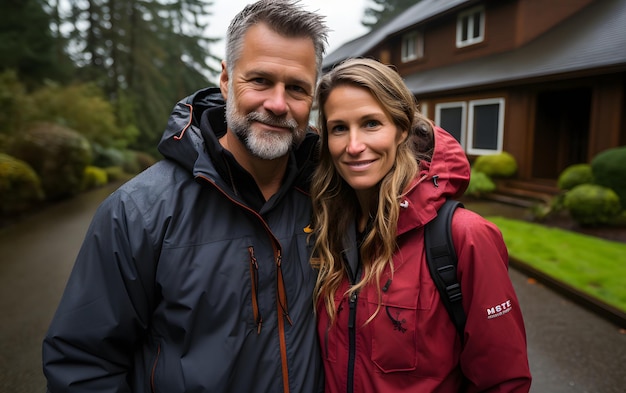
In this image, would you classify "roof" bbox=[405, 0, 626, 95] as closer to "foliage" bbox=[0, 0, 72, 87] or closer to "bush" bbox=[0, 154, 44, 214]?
"bush" bbox=[0, 154, 44, 214]

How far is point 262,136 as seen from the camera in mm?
1914

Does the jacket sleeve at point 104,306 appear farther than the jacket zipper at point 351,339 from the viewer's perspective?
No

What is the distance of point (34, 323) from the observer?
5.03 metres

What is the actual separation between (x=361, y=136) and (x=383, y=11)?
154 feet

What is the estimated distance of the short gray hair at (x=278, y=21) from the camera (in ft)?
6.14

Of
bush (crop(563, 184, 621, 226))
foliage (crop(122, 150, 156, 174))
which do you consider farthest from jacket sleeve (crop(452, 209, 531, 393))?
foliage (crop(122, 150, 156, 174))

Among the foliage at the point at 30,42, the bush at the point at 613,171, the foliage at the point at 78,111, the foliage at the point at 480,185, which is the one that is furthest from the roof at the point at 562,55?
the foliage at the point at 30,42

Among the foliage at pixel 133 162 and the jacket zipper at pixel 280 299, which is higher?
the jacket zipper at pixel 280 299

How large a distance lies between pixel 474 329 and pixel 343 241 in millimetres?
657

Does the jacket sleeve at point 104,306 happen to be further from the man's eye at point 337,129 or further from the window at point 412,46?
the window at point 412,46

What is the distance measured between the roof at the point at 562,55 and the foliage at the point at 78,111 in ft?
44.3

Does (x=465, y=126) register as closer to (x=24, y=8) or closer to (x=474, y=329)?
(x=474, y=329)

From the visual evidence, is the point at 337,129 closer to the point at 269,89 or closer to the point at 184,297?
the point at 269,89

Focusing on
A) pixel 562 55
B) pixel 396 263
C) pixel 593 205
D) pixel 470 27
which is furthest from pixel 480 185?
pixel 396 263
